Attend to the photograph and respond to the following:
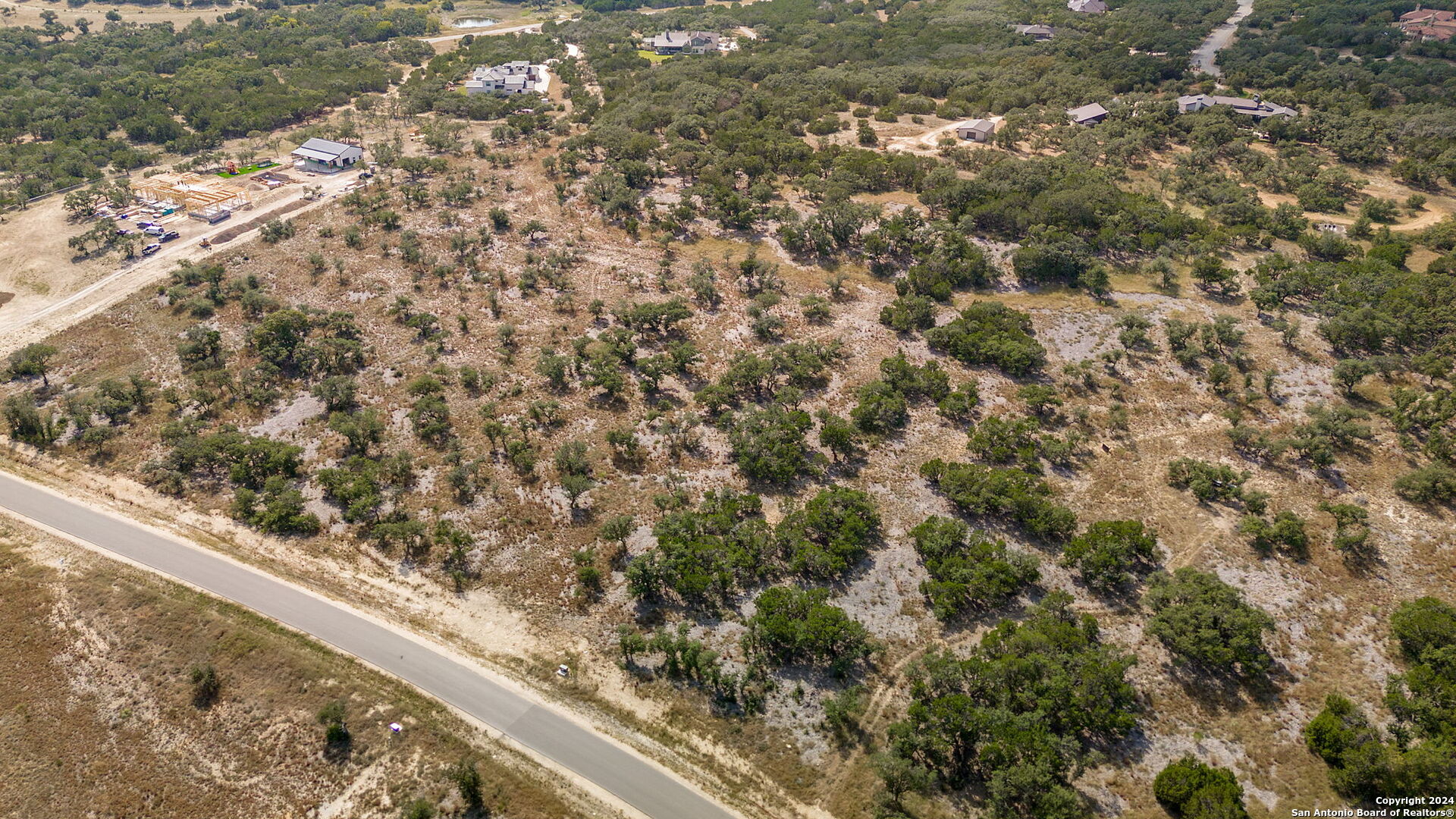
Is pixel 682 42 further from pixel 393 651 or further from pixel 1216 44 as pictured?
pixel 393 651

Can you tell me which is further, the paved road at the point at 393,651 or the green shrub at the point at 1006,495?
the green shrub at the point at 1006,495

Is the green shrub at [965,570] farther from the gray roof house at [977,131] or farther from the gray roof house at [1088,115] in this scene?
the gray roof house at [1088,115]

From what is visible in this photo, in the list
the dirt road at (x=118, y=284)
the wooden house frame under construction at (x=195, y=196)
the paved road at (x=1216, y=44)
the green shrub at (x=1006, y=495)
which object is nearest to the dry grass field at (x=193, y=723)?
the green shrub at (x=1006, y=495)

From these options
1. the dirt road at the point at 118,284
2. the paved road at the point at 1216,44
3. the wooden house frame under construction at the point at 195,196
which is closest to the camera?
the dirt road at the point at 118,284

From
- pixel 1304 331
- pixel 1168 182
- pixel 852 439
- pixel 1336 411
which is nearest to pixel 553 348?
pixel 852 439

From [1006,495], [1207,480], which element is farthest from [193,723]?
[1207,480]

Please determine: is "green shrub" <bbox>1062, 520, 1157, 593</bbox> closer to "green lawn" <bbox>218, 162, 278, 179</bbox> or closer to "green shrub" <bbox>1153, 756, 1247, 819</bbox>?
"green shrub" <bbox>1153, 756, 1247, 819</bbox>

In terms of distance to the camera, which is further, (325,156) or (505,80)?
(505,80)
